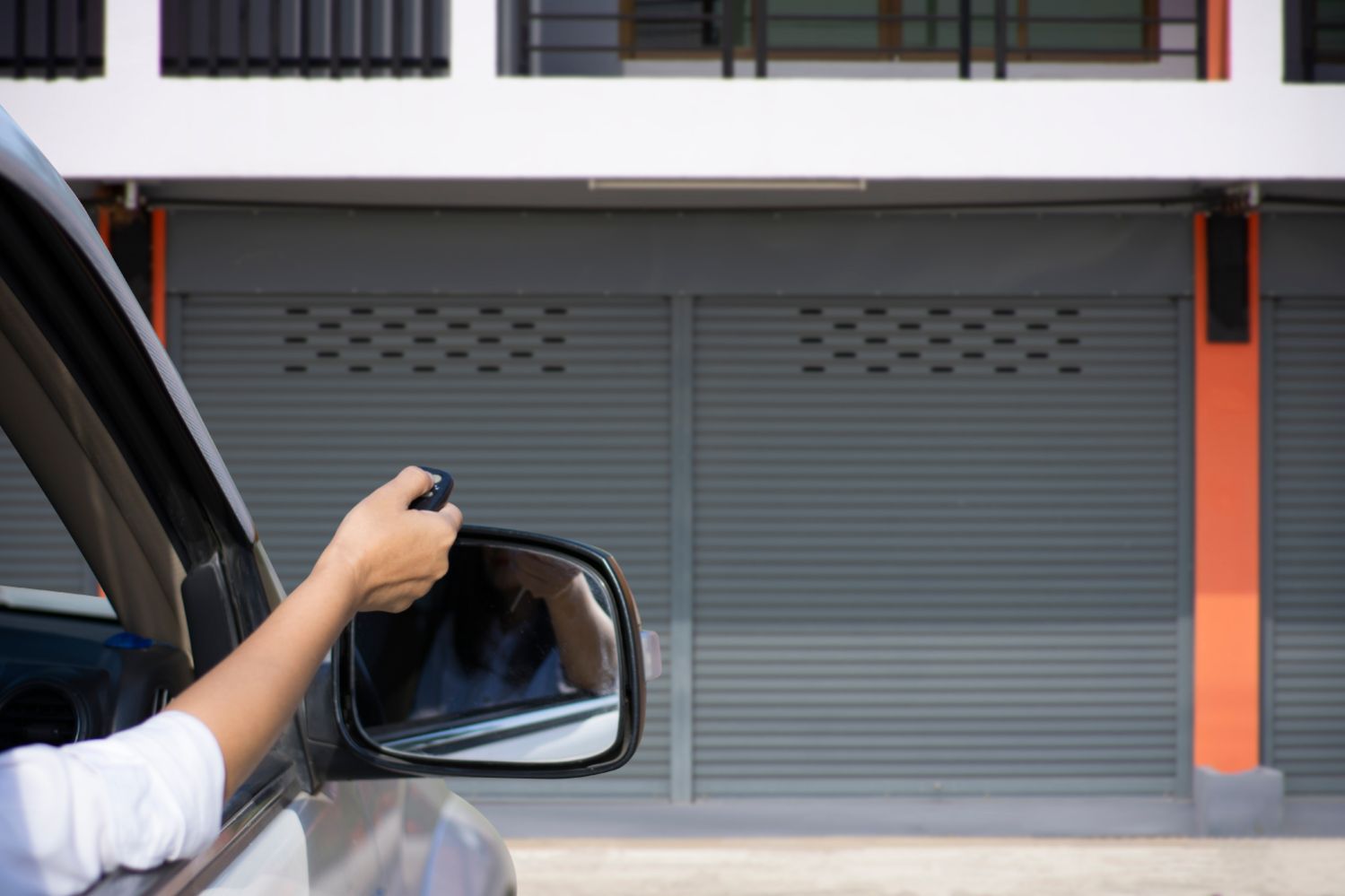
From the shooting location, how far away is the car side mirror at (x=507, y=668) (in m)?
1.39

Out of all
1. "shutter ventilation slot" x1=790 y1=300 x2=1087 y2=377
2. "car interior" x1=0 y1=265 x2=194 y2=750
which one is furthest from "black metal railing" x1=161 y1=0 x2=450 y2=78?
"car interior" x1=0 y1=265 x2=194 y2=750

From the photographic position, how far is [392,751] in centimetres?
138

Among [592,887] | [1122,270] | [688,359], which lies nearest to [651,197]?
[688,359]

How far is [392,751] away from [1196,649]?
22.1 ft

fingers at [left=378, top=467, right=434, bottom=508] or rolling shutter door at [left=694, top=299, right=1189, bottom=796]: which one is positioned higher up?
fingers at [left=378, top=467, right=434, bottom=508]

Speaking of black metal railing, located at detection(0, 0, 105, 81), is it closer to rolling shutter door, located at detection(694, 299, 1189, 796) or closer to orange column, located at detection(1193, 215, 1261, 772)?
rolling shutter door, located at detection(694, 299, 1189, 796)

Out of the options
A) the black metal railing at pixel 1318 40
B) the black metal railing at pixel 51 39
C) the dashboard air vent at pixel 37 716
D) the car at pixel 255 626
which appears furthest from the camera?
the black metal railing at pixel 1318 40

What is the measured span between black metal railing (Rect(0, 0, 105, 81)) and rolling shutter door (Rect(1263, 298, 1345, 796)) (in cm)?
680

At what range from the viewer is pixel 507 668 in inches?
55.1

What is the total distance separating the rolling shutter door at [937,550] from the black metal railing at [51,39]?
366 centimetres

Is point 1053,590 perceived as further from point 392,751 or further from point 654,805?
point 392,751

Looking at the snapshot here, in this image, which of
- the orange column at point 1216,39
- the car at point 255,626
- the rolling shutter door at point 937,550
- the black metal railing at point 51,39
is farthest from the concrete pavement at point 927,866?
the car at point 255,626

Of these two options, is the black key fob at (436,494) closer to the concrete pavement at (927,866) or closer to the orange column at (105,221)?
the concrete pavement at (927,866)

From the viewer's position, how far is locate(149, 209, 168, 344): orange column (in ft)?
23.1
